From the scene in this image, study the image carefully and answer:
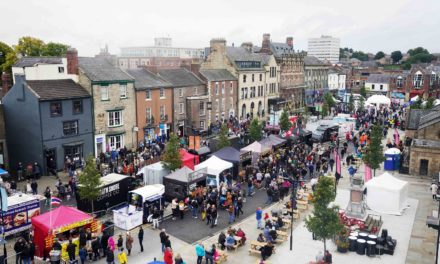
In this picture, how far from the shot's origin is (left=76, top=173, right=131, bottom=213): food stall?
944 inches

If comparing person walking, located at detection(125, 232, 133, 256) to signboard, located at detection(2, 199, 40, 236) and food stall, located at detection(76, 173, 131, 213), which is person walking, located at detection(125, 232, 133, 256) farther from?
signboard, located at detection(2, 199, 40, 236)

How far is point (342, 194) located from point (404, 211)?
4387mm

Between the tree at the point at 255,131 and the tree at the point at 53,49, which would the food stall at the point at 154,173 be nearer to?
the tree at the point at 255,131

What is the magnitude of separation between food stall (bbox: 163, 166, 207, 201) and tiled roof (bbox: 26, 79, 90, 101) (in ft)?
45.6

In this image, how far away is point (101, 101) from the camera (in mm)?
37906

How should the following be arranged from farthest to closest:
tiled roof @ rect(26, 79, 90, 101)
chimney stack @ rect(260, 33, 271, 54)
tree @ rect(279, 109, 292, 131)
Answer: chimney stack @ rect(260, 33, 271, 54)
tree @ rect(279, 109, 292, 131)
tiled roof @ rect(26, 79, 90, 101)

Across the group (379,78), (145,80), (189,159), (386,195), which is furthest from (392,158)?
(379,78)

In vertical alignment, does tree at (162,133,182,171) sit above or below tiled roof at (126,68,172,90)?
below

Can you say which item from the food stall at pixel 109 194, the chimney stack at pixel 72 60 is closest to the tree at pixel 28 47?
the chimney stack at pixel 72 60

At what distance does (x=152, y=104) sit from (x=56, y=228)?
2668 centimetres

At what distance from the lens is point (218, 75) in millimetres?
56469

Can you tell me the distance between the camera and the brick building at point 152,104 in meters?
42.5

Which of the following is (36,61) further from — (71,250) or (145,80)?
(71,250)

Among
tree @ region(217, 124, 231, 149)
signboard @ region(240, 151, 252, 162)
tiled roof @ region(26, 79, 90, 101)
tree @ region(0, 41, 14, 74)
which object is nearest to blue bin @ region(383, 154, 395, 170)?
signboard @ region(240, 151, 252, 162)
